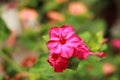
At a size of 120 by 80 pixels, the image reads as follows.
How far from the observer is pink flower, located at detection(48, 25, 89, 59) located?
0.89m

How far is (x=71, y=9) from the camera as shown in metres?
1.97

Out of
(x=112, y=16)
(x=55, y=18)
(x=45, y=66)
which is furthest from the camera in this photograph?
(x=112, y=16)

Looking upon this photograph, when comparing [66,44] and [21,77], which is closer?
[66,44]

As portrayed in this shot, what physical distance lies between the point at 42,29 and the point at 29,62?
37 centimetres

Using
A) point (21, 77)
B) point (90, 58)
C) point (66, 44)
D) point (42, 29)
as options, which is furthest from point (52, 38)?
point (42, 29)

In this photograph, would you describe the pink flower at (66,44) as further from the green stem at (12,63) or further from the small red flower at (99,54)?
the green stem at (12,63)

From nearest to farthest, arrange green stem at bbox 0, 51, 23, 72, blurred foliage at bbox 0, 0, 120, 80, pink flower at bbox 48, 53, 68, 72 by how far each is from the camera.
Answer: pink flower at bbox 48, 53, 68, 72 → blurred foliage at bbox 0, 0, 120, 80 → green stem at bbox 0, 51, 23, 72

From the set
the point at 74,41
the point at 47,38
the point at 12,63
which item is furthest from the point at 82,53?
the point at 12,63

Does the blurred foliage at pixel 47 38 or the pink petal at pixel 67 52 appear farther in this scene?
the blurred foliage at pixel 47 38

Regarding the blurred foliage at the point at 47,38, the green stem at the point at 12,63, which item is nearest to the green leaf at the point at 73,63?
the blurred foliage at the point at 47,38

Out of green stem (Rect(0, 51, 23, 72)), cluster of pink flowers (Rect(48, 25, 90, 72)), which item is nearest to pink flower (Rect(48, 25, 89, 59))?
cluster of pink flowers (Rect(48, 25, 90, 72))

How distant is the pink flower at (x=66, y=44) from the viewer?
2.92 feet

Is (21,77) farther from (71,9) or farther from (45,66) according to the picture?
(71,9)

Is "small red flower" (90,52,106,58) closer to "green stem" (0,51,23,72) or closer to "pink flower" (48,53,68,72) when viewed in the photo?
"pink flower" (48,53,68,72)
